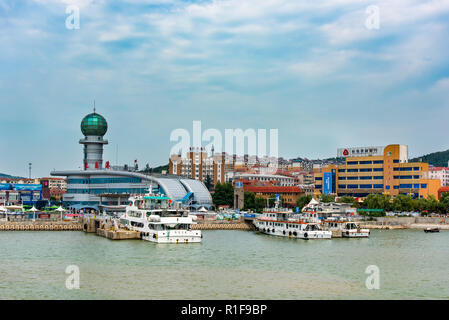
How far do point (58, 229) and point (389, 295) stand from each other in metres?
53.6

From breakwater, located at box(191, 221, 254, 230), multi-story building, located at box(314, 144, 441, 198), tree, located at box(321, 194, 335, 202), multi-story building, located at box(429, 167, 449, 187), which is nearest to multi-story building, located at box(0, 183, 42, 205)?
breakwater, located at box(191, 221, 254, 230)

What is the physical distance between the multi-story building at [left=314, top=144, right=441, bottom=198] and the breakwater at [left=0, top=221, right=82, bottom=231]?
61.0 meters

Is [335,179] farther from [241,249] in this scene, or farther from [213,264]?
[213,264]

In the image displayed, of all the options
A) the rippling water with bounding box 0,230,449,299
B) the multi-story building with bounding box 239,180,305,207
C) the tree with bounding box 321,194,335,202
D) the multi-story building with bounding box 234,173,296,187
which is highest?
the multi-story building with bounding box 234,173,296,187

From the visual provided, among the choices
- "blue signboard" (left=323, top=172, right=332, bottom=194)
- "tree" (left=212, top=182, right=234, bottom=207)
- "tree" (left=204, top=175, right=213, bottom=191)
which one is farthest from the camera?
"tree" (left=204, top=175, right=213, bottom=191)

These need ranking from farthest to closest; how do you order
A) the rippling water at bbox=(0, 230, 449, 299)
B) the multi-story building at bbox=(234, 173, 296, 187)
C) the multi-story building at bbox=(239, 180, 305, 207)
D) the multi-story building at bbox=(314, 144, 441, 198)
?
the multi-story building at bbox=(234, 173, 296, 187) → the multi-story building at bbox=(239, 180, 305, 207) → the multi-story building at bbox=(314, 144, 441, 198) → the rippling water at bbox=(0, 230, 449, 299)

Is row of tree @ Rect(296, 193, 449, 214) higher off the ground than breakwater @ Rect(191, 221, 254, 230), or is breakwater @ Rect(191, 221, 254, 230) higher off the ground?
A: row of tree @ Rect(296, 193, 449, 214)

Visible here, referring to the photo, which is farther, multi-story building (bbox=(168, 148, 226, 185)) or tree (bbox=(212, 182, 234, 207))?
multi-story building (bbox=(168, 148, 226, 185))

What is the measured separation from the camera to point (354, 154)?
386 feet

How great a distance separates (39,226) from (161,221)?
86.7 feet

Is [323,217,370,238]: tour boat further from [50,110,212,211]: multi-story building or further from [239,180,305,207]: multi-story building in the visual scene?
[239,180,305,207]: multi-story building

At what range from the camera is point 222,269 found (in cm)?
3812

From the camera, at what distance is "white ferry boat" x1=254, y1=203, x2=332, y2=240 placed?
62.7 m
